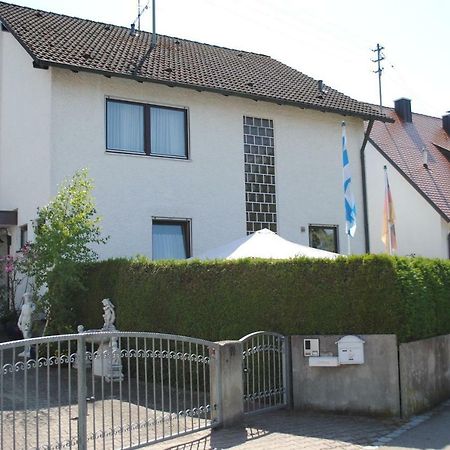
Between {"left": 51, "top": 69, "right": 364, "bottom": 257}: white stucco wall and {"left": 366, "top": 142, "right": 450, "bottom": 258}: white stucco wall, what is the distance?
218 centimetres

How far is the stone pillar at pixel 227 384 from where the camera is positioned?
787 centimetres

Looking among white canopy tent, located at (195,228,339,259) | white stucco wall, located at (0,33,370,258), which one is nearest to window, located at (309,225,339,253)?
white stucco wall, located at (0,33,370,258)

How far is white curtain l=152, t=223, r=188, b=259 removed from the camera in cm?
1538

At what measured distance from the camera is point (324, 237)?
18422mm

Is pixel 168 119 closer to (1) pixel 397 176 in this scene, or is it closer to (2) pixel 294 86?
(2) pixel 294 86

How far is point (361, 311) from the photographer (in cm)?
888

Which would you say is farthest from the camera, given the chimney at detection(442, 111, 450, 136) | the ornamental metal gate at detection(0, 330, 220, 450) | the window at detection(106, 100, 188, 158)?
the chimney at detection(442, 111, 450, 136)

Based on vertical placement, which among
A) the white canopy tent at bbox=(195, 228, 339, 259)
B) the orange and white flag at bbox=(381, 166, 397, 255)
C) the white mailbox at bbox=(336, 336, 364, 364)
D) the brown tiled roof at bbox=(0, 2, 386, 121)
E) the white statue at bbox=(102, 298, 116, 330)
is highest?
the brown tiled roof at bbox=(0, 2, 386, 121)

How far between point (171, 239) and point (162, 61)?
4.60 meters

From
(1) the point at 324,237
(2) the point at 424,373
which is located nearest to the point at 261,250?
(2) the point at 424,373

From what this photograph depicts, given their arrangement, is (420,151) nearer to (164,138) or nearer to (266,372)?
(164,138)

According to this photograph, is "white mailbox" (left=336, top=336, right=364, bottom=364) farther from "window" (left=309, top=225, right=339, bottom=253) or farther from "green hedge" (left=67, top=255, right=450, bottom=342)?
"window" (left=309, top=225, right=339, bottom=253)

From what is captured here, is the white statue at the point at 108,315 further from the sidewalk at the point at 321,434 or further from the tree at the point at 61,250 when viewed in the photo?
the sidewalk at the point at 321,434

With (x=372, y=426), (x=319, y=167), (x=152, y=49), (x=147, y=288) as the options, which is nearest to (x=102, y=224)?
(x=147, y=288)
